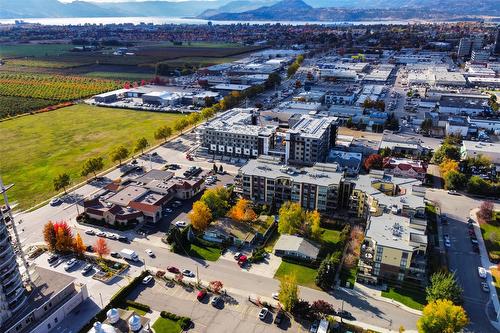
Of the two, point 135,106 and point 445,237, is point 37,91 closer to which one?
point 135,106

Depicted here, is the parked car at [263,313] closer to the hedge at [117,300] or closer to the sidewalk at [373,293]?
the sidewalk at [373,293]

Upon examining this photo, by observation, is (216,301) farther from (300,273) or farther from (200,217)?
(200,217)

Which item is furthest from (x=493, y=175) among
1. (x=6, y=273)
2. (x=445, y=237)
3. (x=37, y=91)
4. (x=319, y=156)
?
(x=37, y=91)

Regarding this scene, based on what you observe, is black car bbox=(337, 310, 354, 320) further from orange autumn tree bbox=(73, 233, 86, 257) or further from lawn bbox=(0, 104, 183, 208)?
lawn bbox=(0, 104, 183, 208)

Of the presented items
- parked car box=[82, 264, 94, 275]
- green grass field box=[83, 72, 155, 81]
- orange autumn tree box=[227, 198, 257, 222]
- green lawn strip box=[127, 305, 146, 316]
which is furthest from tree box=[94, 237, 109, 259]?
green grass field box=[83, 72, 155, 81]

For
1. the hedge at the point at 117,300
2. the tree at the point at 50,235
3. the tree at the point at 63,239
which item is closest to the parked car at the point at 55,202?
the tree at the point at 50,235

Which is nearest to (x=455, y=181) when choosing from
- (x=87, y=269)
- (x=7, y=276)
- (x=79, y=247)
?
(x=87, y=269)
